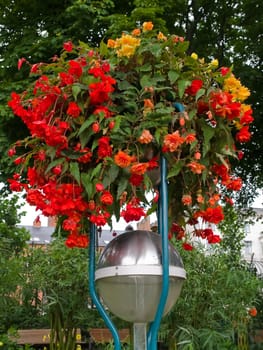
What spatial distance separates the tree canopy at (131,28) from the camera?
596 cm

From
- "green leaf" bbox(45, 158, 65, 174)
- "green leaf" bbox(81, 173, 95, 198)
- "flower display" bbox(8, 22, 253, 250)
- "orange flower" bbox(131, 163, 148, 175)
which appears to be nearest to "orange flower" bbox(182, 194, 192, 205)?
"flower display" bbox(8, 22, 253, 250)

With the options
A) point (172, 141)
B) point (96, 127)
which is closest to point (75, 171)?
point (96, 127)

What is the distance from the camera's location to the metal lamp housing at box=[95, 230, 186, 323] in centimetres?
161

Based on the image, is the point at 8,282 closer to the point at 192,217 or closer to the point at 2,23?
the point at 192,217

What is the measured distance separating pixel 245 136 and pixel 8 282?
333 cm

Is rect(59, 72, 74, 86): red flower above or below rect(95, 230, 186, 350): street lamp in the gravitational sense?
above

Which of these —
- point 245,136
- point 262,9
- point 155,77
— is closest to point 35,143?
point 155,77

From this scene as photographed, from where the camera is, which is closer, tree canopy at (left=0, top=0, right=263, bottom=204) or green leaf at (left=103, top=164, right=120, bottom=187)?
green leaf at (left=103, top=164, right=120, bottom=187)

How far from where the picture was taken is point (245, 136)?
185 cm

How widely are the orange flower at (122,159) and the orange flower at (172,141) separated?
0.46 feet

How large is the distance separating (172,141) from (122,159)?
179 mm

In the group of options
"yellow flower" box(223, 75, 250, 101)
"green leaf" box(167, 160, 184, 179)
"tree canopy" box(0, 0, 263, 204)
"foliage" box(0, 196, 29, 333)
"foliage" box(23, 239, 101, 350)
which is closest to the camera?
"green leaf" box(167, 160, 184, 179)

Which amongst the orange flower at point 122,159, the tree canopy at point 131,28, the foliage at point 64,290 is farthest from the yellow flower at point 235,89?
the tree canopy at point 131,28

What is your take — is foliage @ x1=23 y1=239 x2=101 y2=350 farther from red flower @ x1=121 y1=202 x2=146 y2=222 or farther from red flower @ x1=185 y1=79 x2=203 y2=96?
red flower @ x1=185 y1=79 x2=203 y2=96
